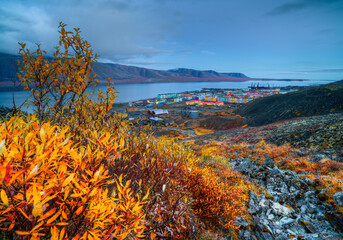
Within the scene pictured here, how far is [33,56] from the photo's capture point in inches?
149

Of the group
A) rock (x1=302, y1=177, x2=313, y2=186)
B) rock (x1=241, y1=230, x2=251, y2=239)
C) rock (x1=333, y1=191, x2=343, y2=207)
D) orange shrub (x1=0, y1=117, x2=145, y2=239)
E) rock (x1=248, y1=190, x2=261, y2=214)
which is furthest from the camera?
rock (x1=302, y1=177, x2=313, y2=186)

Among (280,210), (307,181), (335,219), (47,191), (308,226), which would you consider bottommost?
(280,210)

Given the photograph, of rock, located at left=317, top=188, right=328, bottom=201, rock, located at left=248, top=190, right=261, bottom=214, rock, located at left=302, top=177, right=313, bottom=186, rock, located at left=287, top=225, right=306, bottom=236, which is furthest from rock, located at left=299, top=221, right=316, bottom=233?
rock, located at left=302, top=177, right=313, bottom=186

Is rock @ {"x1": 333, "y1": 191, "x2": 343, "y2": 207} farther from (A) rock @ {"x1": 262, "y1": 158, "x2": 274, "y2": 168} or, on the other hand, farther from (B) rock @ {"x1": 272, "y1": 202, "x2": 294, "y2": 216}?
(A) rock @ {"x1": 262, "y1": 158, "x2": 274, "y2": 168}

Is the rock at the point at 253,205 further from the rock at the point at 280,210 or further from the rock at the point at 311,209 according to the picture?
the rock at the point at 311,209

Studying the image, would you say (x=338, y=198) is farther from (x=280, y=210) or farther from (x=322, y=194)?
(x=280, y=210)

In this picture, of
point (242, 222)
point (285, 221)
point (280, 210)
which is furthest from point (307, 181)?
point (242, 222)

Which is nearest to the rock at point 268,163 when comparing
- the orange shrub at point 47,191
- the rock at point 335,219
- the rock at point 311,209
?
the rock at point 311,209

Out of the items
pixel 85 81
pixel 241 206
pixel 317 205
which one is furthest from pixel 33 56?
pixel 317 205

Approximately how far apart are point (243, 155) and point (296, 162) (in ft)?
11.1

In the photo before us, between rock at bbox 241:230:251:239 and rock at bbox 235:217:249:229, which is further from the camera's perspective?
rock at bbox 235:217:249:229

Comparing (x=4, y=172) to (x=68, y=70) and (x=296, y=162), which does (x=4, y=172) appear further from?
(x=296, y=162)

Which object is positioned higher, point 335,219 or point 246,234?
point 335,219

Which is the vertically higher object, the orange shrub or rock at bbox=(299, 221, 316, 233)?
the orange shrub
